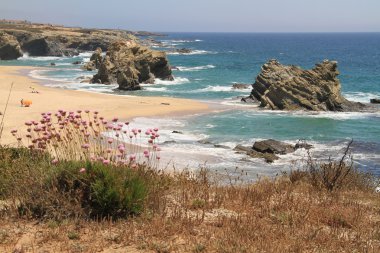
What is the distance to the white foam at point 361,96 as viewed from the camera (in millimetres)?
39197

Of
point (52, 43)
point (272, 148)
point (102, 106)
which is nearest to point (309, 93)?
point (102, 106)

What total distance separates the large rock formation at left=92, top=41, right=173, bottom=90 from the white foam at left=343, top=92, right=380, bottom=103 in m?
20.0

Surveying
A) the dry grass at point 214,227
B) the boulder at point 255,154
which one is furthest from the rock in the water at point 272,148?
the dry grass at point 214,227

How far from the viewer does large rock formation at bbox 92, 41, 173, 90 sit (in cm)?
4516

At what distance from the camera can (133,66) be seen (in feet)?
154

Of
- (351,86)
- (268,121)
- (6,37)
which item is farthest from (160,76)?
(6,37)

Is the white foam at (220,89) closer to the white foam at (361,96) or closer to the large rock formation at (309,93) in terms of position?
the large rock formation at (309,93)

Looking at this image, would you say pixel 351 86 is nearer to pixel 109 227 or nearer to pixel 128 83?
pixel 128 83

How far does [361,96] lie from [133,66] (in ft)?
75.3

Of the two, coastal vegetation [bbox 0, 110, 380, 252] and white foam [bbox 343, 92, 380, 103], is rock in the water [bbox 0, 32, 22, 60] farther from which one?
coastal vegetation [bbox 0, 110, 380, 252]

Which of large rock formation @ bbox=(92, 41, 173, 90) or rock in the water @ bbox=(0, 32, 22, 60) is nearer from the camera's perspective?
large rock formation @ bbox=(92, 41, 173, 90)

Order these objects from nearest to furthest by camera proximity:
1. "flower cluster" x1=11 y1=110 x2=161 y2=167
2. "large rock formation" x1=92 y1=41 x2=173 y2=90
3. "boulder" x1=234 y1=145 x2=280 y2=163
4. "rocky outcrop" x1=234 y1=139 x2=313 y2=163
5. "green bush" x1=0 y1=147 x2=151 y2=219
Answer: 1. "green bush" x1=0 y1=147 x2=151 y2=219
2. "flower cluster" x1=11 y1=110 x2=161 y2=167
3. "boulder" x1=234 y1=145 x2=280 y2=163
4. "rocky outcrop" x1=234 y1=139 x2=313 y2=163
5. "large rock formation" x1=92 y1=41 x2=173 y2=90

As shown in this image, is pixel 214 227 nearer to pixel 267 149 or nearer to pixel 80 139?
pixel 80 139

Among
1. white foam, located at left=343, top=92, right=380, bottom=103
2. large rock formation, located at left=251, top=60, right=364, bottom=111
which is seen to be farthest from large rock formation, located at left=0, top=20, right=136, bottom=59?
large rock formation, located at left=251, top=60, right=364, bottom=111
